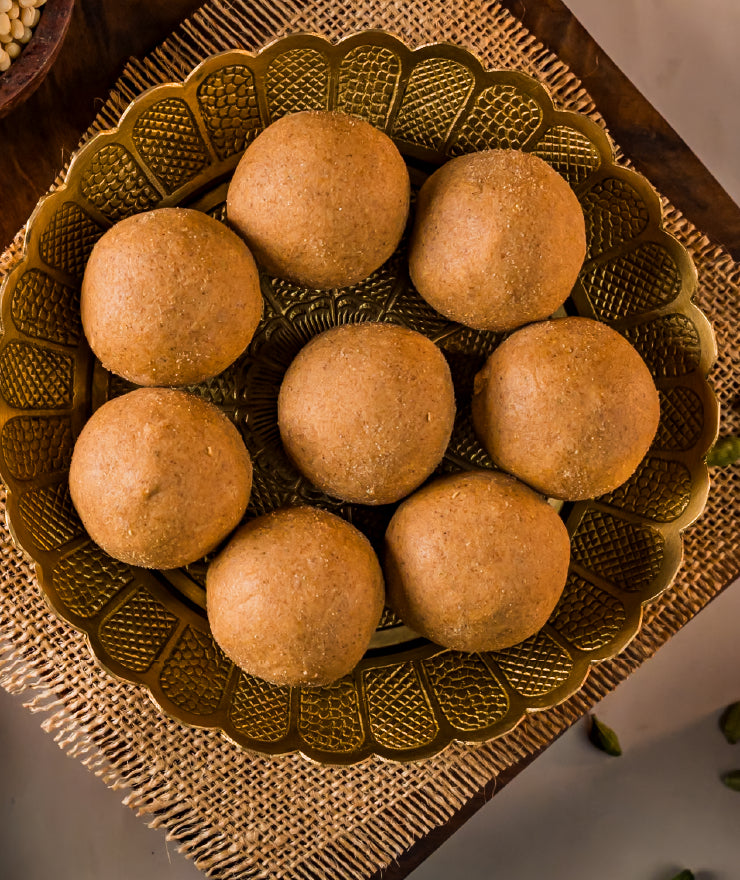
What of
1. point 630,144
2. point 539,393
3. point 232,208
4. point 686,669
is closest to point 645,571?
point 539,393

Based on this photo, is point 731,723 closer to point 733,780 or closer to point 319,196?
point 733,780

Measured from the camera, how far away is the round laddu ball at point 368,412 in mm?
906

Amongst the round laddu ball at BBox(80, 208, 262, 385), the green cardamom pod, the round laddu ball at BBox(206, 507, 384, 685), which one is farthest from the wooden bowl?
the green cardamom pod

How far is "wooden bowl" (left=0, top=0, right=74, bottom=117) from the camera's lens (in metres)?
0.98

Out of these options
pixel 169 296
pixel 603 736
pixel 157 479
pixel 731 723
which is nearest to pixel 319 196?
pixel 169 296

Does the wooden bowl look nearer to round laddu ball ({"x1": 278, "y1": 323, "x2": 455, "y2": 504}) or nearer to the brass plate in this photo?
the brass plate

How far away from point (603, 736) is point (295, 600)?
2.54 feet

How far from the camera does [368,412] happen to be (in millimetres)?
902

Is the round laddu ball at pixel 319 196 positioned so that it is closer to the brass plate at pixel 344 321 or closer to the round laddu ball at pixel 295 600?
the brass plate at pixel 344 321

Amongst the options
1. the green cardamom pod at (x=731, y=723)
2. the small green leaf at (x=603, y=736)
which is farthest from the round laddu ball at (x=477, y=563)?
the green cardamom pod at (x=731, y=723)

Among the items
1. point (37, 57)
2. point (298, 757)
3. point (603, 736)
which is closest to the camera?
point (37, 57)

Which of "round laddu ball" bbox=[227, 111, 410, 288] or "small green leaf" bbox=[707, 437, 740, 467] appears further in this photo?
"small green leaf" bbox=[707, 437, 740, 467]

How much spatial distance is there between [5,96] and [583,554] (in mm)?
965

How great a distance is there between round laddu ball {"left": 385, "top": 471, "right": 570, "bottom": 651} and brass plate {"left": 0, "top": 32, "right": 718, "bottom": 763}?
121mm
